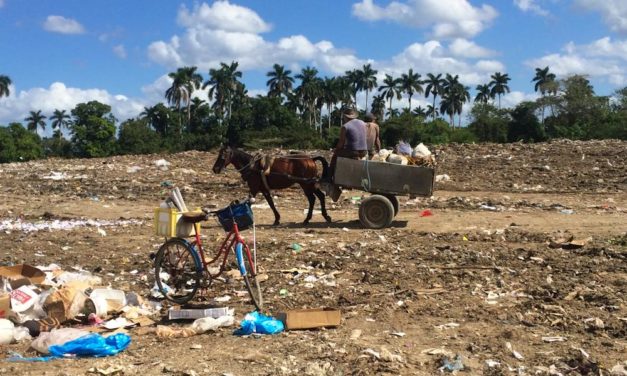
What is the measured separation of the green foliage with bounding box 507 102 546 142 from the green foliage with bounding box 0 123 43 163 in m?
41.4

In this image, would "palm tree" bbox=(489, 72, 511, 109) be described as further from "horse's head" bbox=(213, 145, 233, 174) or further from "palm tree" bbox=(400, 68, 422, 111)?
"horse's head" bbox=(213, 145, 233, 174)

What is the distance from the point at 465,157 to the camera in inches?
853

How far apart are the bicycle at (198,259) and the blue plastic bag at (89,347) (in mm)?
1367

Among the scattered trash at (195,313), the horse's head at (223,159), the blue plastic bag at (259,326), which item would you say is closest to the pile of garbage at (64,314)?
the scattered trash at (195,313)

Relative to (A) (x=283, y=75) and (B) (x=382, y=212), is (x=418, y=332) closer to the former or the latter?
(B) (x=382, y=212)

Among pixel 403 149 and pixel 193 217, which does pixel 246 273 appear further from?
pixel 403 149

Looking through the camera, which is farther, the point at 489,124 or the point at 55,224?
the point at 489,124

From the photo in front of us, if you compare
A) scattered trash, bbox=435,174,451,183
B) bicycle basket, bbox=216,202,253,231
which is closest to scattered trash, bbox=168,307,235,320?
bicycle basket, bbox=216,202,253,231

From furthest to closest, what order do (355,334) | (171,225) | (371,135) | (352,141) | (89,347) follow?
(371,135) < (352,141) < (171,225) < (355,334) < (89,347)

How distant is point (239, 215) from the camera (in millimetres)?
6078

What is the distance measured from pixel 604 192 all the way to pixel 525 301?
1049cm

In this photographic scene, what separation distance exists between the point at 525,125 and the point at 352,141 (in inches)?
1637

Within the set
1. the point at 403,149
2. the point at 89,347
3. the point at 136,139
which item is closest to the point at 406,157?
the point at 403,149

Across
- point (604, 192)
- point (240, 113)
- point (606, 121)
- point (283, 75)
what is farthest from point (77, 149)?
point (604, 192)
